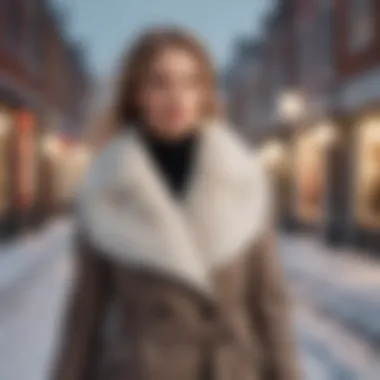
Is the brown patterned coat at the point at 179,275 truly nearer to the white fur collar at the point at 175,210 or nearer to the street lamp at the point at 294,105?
the white fur collar at the point at 175,210

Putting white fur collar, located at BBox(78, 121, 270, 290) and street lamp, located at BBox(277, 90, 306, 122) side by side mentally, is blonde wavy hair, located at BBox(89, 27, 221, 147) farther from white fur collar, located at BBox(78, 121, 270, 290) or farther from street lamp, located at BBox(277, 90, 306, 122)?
Result: street lamp, located at BBox(277, 90, 306, 122)

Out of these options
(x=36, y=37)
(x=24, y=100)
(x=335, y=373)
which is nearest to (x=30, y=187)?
(x=24, y=100)

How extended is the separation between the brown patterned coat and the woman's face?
0.23 feet

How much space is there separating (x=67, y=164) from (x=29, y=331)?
21.7m

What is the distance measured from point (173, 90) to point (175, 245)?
0.27 metres

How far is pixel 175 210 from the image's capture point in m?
1.88

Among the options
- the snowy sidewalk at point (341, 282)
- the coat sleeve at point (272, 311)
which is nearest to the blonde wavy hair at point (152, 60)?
the coat sleeve at point (272, 311)

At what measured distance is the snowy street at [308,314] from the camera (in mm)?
6641

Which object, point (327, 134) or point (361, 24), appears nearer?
point (361, 24)

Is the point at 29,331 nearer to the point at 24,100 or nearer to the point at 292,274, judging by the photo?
the point at 292,274

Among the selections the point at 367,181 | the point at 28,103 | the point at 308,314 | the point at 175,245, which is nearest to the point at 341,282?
the point at 308,314

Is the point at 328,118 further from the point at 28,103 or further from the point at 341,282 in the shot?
the point at 341,282

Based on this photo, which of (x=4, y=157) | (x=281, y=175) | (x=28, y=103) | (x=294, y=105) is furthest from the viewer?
(x=281, y=175)

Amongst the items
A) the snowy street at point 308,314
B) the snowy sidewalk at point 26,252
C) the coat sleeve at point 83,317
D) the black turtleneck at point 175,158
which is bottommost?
the snowy sidewalk at point 26,252
